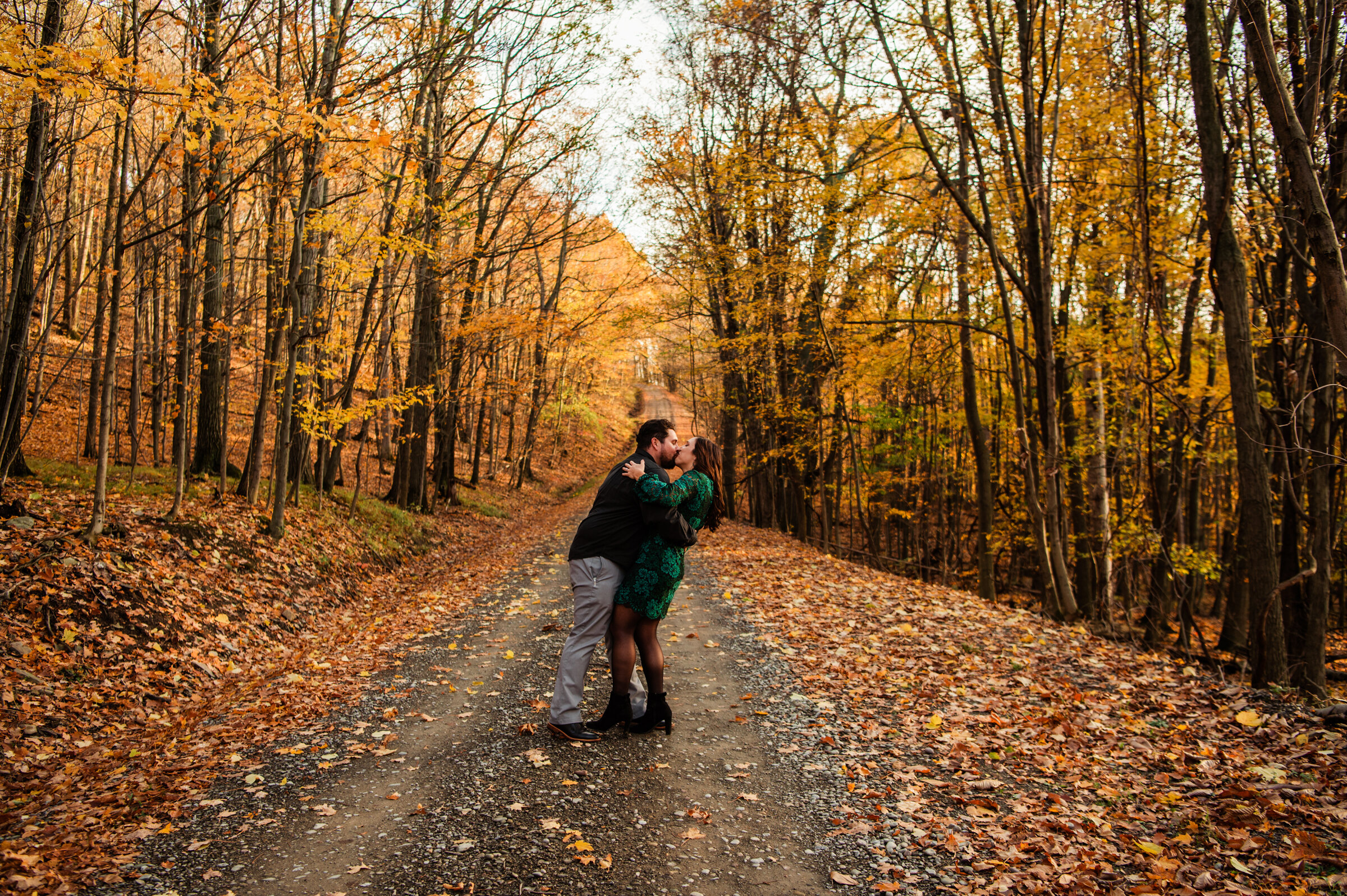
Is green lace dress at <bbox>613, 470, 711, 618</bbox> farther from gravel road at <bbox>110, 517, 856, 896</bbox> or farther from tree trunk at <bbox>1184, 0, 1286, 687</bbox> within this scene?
tree trunk at <bbox>1184, 0, 1286, 687</bbox>

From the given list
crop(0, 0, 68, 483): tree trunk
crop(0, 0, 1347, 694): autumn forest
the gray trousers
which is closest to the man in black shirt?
the gray trousers

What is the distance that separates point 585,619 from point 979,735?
9.09 feet

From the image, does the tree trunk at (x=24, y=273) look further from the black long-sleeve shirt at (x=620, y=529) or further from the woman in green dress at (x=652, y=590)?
the woman in green dress at (x=652, y=590)

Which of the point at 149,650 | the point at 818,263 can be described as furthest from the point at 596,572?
the point at 818,263

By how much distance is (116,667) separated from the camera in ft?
18.3

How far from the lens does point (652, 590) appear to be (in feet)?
14.9

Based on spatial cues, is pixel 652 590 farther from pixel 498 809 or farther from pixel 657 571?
pixel 498 809

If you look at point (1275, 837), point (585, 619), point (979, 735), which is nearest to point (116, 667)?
point (585, 619)

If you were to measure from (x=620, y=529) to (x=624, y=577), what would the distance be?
32 centimetres

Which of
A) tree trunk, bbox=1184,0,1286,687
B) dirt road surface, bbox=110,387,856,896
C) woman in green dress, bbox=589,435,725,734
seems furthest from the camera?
tree trunk, bbox=1184,0,1286,687

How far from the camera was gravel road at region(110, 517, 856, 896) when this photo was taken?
3.10 m

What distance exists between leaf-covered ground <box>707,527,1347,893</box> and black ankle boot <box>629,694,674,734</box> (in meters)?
0.78

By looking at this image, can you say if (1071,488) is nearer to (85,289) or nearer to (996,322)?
(996,322)

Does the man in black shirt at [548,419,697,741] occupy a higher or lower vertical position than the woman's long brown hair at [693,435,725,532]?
lower
